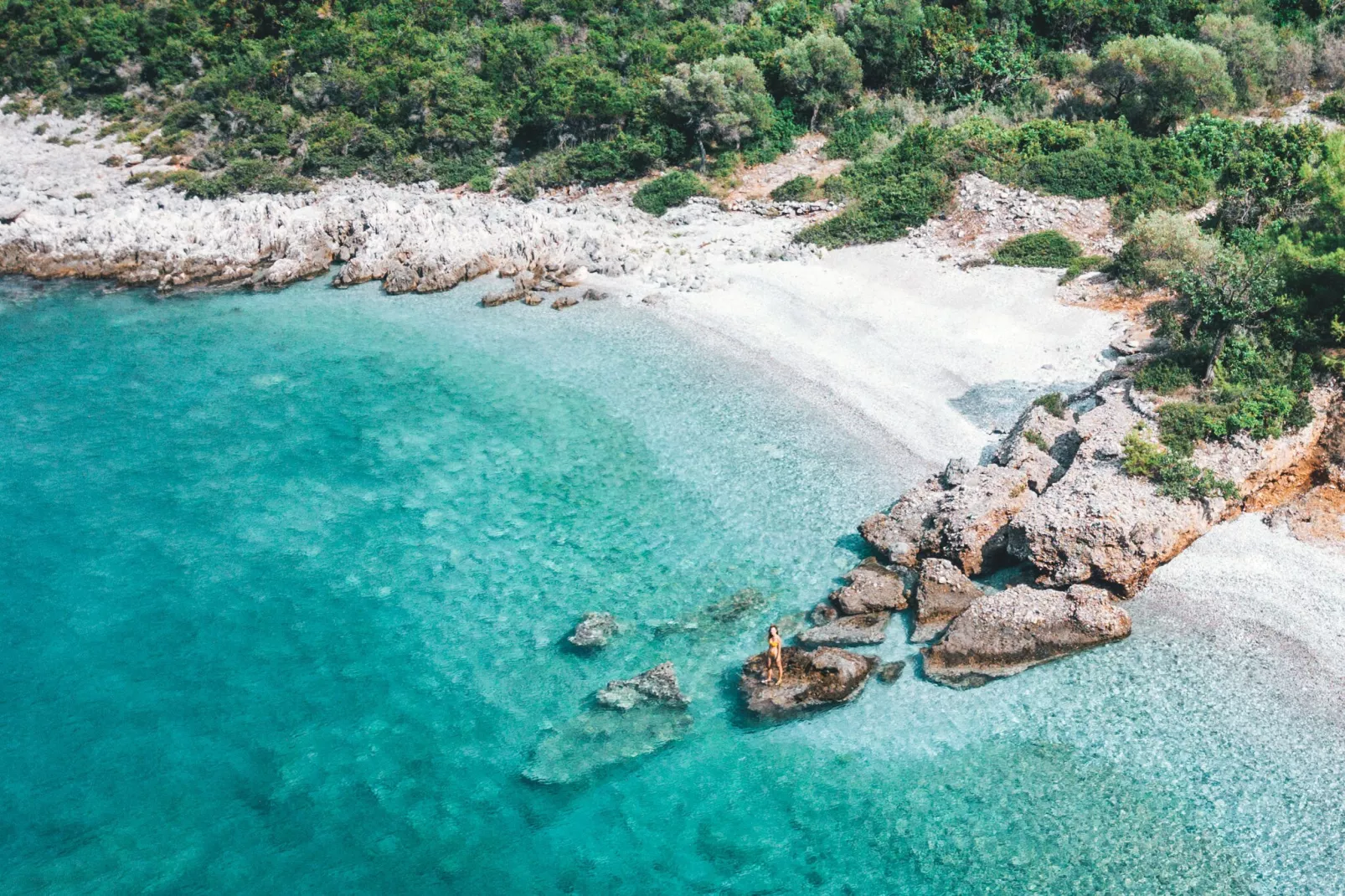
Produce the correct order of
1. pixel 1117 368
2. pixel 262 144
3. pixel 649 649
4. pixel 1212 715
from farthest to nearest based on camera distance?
pixel 262 144
pixel 1117 368
pixel 649 649
pixel 1212 715

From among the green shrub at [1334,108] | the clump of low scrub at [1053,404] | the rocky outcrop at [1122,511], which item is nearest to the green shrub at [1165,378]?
the rocky outcrop at [1122,511]

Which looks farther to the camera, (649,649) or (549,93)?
(549,93)

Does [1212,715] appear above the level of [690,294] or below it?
below

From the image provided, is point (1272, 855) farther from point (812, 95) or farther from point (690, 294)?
point (812, 95)

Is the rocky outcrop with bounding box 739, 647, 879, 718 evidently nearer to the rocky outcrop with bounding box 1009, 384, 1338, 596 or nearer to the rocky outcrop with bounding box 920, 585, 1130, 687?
the rocky outcrop with bounding box 920, 585, 1130, 687

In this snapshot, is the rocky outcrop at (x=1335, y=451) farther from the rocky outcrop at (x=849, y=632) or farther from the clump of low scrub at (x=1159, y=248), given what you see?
the rocky outcrop at (x=849, y=632)

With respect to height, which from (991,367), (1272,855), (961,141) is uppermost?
(961,141)

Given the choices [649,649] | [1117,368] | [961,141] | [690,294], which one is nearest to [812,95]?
[961,141]
